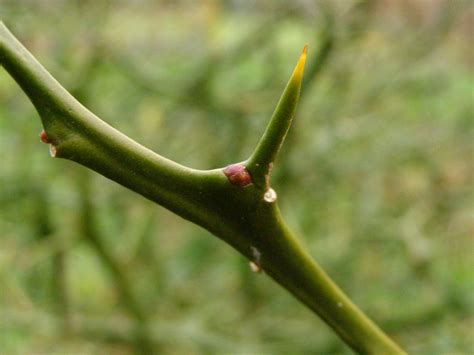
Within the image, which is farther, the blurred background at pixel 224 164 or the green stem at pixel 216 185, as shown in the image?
the blurred background at pixel 224 164

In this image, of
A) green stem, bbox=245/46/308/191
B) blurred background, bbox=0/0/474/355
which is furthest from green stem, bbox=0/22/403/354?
blurred background, bbox=0/0/474/355

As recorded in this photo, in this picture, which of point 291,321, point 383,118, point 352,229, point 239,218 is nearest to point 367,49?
point 383,118

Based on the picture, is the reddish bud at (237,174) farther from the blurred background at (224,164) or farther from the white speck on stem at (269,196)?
the blurred background at (224,164)

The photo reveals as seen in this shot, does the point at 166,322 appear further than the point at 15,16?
Yes

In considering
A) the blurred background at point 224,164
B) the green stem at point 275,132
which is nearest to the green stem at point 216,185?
the green stem at point 275,132

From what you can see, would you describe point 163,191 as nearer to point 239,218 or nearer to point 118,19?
point 239,218

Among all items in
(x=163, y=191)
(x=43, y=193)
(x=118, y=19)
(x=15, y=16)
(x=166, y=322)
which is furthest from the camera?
(x=118, y=19)

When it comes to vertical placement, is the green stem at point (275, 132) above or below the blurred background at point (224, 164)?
below
